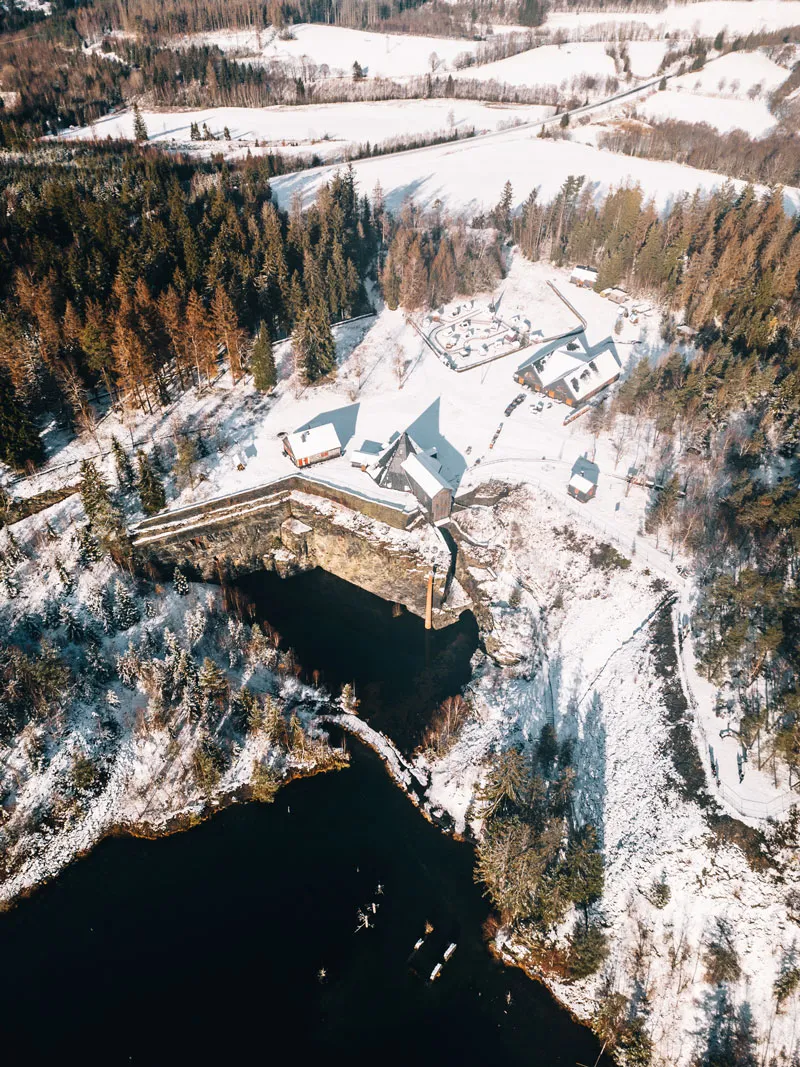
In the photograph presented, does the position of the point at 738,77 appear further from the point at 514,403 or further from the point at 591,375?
the point at 514,403

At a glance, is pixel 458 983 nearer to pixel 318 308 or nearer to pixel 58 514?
pixel 58 514

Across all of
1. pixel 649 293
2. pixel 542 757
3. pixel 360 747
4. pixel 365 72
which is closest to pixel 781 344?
pixel 649 293

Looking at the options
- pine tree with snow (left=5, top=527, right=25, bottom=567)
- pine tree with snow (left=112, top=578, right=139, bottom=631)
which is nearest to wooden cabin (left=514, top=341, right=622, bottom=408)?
pine tree with snow (left=112, top=578, right=139, bottom=631)

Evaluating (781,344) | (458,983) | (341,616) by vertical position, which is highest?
(781,344)

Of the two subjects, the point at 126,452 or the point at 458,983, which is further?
the point at 126,452

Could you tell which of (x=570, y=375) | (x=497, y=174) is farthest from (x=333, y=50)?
(x=570, y=375)

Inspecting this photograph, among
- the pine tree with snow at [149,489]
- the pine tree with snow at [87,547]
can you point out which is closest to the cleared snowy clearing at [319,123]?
the pine tree with snow at [149,489]

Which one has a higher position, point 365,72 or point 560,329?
point 365,72
